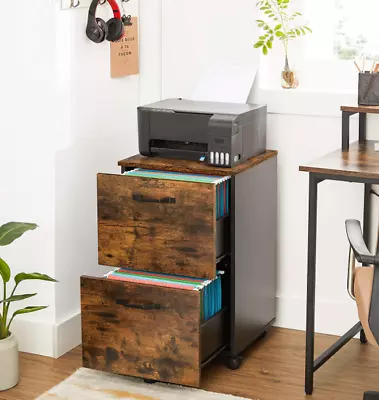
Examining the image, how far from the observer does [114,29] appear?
3.11 m

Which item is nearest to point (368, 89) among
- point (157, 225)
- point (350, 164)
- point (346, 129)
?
point (346, 129)

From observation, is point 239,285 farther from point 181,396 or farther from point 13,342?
point 13,342

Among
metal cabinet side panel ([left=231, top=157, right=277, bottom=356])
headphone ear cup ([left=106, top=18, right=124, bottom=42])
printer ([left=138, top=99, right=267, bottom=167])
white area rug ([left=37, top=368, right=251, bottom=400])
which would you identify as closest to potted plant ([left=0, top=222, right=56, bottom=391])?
white area rug ([left=37, top=368, right=251, bottom=400])

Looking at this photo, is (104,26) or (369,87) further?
(104,26)

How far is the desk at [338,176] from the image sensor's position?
262 cm

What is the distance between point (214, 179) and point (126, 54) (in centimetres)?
78

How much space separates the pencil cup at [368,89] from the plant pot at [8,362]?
1.46m

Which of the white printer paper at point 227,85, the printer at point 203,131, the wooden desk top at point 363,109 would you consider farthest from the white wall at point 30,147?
the wooden desk top at point 363,109

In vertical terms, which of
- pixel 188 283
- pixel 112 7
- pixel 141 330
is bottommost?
pixel 141 330

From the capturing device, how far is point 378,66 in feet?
9.86

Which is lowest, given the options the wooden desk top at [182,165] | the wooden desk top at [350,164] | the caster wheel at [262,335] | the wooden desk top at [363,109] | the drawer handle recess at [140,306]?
the caster wheel at [262,335]

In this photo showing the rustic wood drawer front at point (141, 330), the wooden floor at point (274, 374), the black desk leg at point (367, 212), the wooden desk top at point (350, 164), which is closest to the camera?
the wooden desk top at point (350, 164)

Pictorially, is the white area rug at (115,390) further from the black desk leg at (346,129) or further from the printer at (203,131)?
the black desk leg at (346,129)

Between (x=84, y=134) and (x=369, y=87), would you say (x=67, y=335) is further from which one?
(x=369, y=87)
